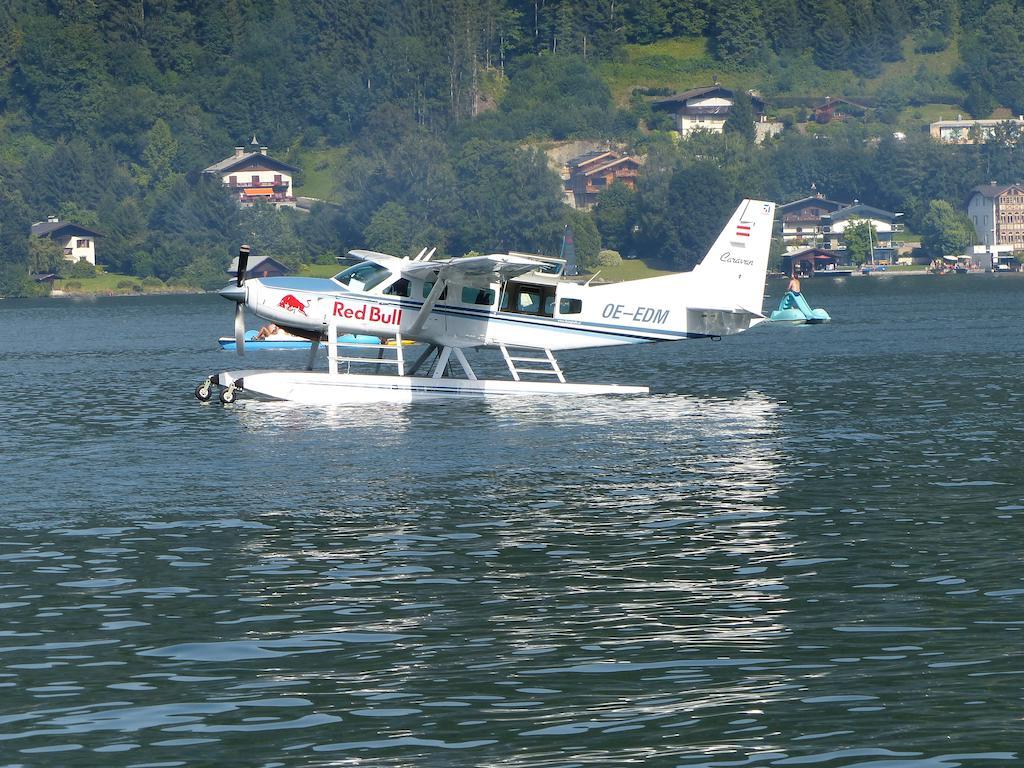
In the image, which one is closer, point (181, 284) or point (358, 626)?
point (358, 626)

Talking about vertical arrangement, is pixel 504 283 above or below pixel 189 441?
above

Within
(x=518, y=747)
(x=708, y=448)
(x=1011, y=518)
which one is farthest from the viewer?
(x=708, y=448)

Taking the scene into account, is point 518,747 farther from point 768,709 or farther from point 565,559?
point 565,559

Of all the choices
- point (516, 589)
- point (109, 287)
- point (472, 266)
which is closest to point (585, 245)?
point (109, 287)

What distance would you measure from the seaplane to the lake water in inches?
108

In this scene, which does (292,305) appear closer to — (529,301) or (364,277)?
(364,277)

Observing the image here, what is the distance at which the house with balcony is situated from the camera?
195m

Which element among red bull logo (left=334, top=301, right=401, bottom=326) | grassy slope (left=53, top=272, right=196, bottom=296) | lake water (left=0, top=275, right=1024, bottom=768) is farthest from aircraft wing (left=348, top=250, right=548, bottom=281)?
grassy slope (left=53, top=272, right=196, bottom=296)

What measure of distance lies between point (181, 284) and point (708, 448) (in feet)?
545

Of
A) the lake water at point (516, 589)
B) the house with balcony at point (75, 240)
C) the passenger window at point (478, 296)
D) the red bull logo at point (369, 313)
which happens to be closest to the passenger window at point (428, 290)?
the passenger window at point (478, 296)

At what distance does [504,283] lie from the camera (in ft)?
128

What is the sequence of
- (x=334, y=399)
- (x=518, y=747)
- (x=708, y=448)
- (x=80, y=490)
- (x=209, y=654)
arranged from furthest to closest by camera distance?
(x=334, y=399) → (x=708, y=448) → (x=80, y=490) → (x=209, y=654) → (x=518, y=747)

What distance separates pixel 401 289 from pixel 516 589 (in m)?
21.5

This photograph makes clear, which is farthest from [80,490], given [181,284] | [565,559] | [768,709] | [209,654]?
[181,284]
